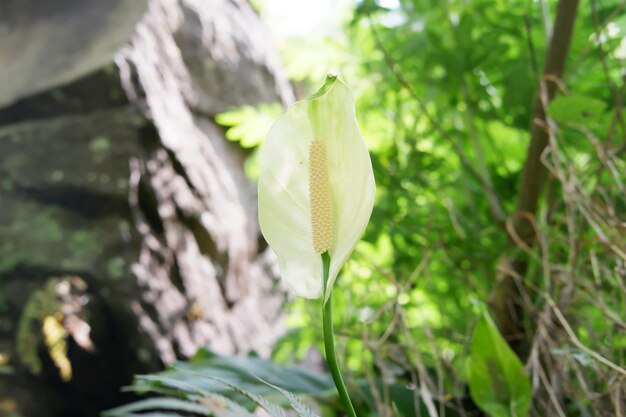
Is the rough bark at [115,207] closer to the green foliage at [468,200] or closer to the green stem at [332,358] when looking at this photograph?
the green foliage at [468,200]

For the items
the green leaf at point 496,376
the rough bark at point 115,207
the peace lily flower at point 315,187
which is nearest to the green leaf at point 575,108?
the green leaf at point 496,376

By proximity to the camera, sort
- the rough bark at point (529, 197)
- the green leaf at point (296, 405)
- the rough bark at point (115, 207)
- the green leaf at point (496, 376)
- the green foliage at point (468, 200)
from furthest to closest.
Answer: the rough bark at point (115, 207) < the rough bark at point (529, 197) < the green foliage at point (468, 200) < the green leaf at point (496, 376) < the green leaf at point (296, 405)

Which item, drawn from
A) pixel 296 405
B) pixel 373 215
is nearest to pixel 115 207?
pixel 373 215

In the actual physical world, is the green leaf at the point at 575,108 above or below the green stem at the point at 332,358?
above

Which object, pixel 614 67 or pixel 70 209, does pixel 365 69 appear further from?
pixel 70 209

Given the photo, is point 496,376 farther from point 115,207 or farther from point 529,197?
point 115,207

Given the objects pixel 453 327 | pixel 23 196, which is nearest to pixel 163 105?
pixel 23 196
